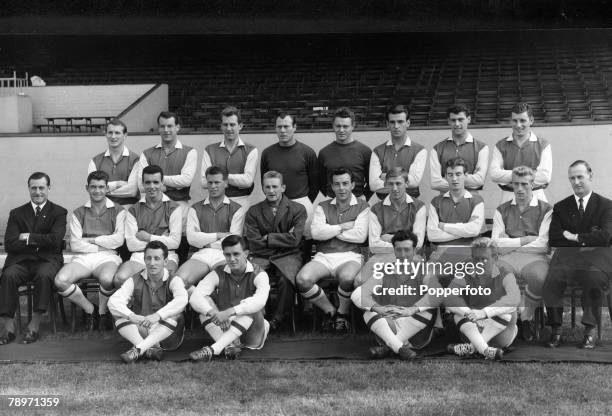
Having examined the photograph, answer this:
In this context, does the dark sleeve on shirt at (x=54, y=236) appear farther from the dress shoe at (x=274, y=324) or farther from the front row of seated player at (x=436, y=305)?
the front row of seated player at (x=436, y=305)

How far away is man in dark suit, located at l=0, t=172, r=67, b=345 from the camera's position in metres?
5.80

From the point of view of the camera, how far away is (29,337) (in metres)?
5.73

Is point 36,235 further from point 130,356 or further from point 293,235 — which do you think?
point 293,235

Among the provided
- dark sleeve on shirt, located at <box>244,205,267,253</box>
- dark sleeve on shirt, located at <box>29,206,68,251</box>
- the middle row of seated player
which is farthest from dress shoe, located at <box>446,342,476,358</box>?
dark sleeve on shirt, located at <box>29,206,68,251</box>

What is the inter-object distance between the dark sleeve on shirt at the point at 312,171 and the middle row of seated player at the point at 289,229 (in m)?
0.41

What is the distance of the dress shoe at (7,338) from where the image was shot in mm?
5645

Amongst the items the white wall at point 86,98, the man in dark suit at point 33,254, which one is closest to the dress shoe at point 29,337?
the man in dark suit at point 33,254

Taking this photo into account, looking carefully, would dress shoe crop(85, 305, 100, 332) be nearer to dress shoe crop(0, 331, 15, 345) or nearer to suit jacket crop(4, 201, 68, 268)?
suit jacket crop(4, 201, 68, 268)

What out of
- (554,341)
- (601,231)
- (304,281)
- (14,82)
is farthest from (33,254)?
(14,82)

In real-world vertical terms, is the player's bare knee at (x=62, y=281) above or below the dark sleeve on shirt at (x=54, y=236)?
below

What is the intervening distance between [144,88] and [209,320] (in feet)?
28.6

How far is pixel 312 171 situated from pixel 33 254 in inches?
95.4

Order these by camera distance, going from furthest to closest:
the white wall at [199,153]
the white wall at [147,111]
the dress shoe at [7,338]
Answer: the white wall at [147,111] → the white wall at [199,153] → the dress shoe at [7,338]

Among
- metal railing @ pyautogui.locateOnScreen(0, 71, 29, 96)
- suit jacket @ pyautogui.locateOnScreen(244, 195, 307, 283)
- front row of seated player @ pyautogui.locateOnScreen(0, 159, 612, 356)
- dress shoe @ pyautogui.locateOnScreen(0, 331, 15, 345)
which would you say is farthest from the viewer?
metal railing @ pyautogui.locateOnScreen(0, 71, 29, 96)
